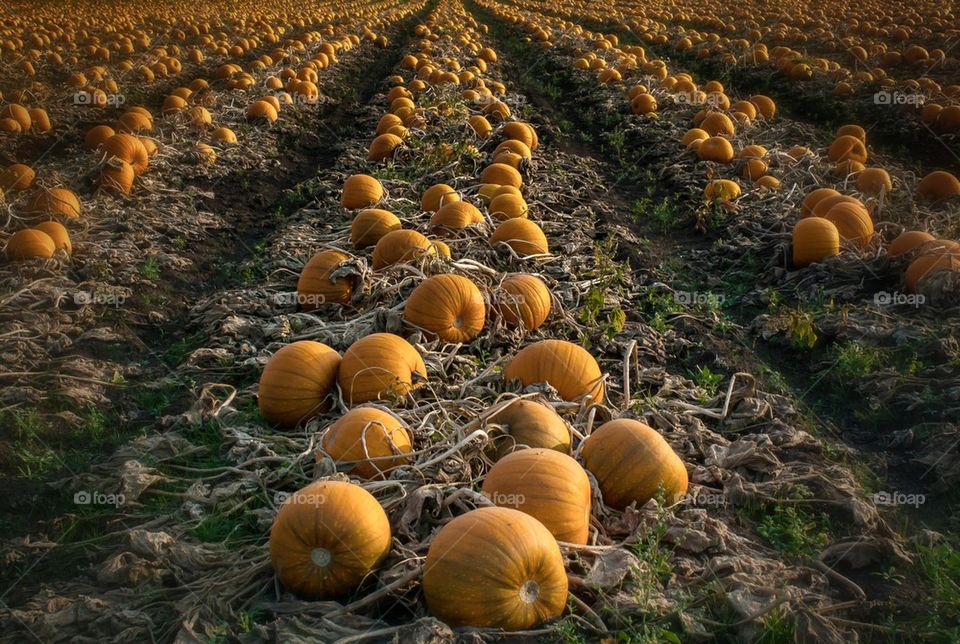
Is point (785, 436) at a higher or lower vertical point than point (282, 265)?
higher

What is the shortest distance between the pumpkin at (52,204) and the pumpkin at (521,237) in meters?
5.33

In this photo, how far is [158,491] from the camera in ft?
14.5

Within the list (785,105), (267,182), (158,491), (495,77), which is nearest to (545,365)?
(158,491)

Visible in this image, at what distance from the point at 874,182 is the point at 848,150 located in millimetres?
1504

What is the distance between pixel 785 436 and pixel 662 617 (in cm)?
218

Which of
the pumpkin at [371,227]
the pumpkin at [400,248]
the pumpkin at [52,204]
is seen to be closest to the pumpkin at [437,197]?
the pumpkin at [371,227]

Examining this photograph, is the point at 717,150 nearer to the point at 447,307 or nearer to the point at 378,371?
the point at 447,307

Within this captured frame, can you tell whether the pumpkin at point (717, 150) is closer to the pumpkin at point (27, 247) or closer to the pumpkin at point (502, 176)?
the pumpkin at point (502, 176)

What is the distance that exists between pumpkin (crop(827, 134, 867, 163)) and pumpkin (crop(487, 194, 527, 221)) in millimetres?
5525

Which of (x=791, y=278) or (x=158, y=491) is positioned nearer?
(x=158, y=491)

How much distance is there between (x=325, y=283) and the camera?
646 centimetres

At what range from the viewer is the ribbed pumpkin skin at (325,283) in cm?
646

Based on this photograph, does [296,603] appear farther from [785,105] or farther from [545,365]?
A: [785,105]

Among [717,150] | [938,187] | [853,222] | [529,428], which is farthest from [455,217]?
[938,187]
